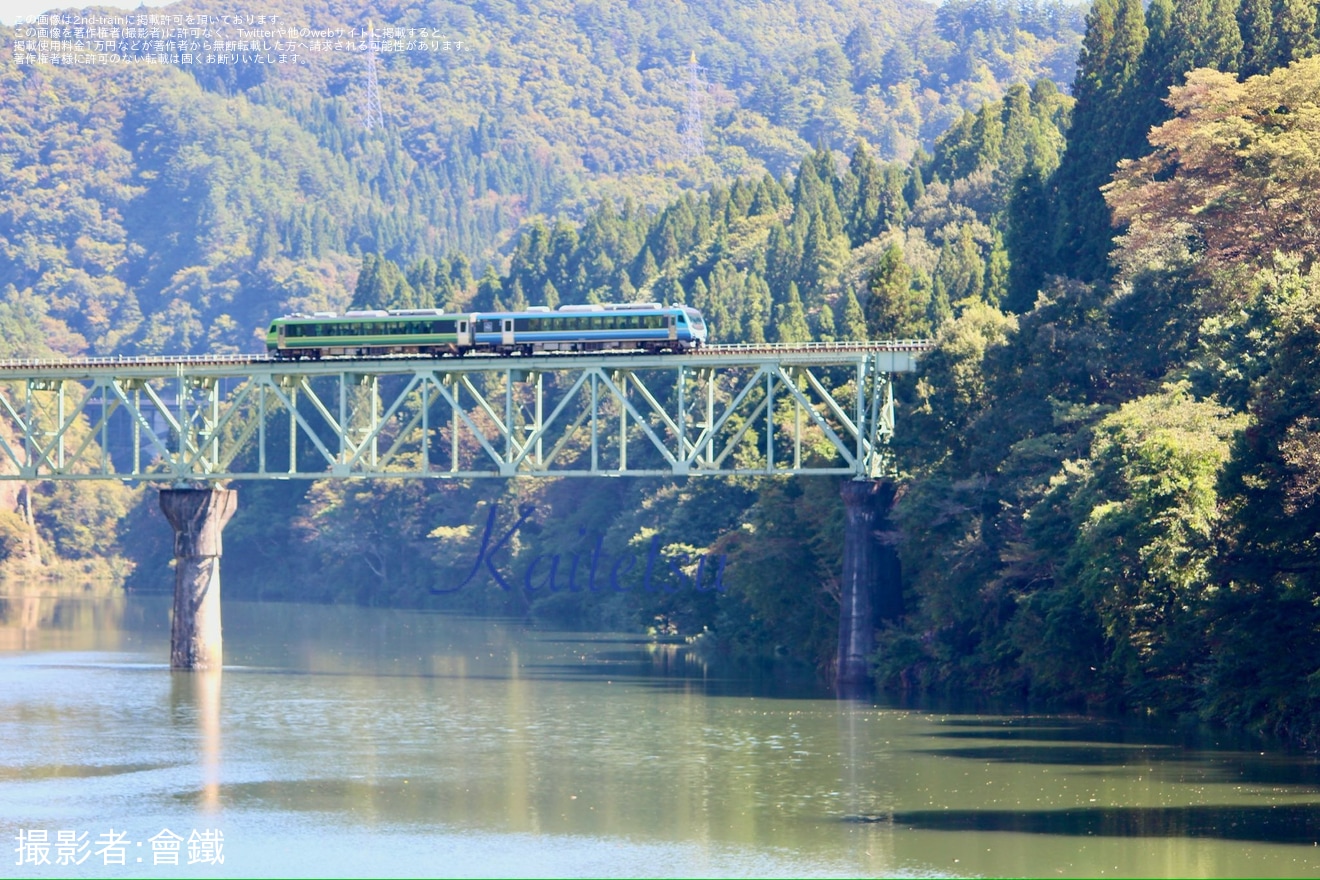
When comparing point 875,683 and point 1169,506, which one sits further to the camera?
point 875,683

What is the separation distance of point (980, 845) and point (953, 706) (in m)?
26.4

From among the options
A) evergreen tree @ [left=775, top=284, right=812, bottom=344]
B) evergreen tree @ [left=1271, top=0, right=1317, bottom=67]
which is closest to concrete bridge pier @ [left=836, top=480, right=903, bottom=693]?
evergreen tree @ [left=1271, top=0, right=1317, bottom=67]

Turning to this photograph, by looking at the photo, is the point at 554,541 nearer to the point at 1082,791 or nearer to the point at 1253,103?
the point at 1253,103

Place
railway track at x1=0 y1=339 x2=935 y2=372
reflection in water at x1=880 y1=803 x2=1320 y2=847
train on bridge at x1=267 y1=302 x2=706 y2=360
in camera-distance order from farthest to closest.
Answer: train on bridge at x1=267 y1=302 x2=706 y2=360
railway track at x1=0 y1=339 x2=935 y2=372
reflection in water at x1=880 y1=803 x2=1320 y2=847

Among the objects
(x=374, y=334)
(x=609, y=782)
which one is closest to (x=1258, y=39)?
(x=374, y=334)

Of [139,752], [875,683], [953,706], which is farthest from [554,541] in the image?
[139,752]

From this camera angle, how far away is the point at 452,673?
88.7 meters

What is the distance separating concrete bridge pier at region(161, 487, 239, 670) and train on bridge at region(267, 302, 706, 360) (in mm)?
6956

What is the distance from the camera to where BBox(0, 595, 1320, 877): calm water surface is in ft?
149

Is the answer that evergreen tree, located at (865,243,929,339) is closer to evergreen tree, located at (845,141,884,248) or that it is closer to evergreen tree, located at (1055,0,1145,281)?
evergreen tree, located at (1055,0,1145,281)

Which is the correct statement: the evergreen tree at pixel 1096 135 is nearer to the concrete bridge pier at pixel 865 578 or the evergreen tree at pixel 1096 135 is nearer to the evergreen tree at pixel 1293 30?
the evergreen tree at pixel 1293 30

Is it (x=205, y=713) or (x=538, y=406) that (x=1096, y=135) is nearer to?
(x=538, y=406)

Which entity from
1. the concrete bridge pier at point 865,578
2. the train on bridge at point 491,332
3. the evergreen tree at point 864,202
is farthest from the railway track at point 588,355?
the evergreen tree at point 864,202

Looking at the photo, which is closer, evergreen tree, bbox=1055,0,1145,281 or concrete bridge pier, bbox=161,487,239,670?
concrete bridge pier, bbox=161,487,239,670
